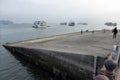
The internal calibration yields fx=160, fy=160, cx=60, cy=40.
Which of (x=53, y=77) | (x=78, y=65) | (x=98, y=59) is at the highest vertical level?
(x=98, y=59)

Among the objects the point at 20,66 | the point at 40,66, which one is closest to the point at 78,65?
the point at 40,66

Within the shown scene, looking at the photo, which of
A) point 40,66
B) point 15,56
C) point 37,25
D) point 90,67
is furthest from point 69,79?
point 37,25

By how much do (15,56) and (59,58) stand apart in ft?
36.0

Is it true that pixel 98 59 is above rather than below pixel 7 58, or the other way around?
above

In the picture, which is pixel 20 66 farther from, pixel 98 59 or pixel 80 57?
pixel 98 59

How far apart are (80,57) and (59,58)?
2821 mm

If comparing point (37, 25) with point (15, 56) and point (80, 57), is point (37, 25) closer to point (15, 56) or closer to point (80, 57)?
point (15, 56)

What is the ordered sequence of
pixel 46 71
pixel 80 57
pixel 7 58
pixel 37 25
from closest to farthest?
1. pixel 80 57
2. pixel 46 71
3. pixel 7 58
4. pixel 37 25

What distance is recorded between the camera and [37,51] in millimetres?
20219

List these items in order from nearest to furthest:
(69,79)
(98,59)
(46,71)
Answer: (98,59) < (69,79) < (46,71)

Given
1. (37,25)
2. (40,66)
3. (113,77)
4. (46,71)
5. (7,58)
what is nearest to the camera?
(113,77)

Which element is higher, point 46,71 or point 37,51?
point 37,51

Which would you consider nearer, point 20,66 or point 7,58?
point 20,66

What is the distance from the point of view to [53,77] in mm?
17047
